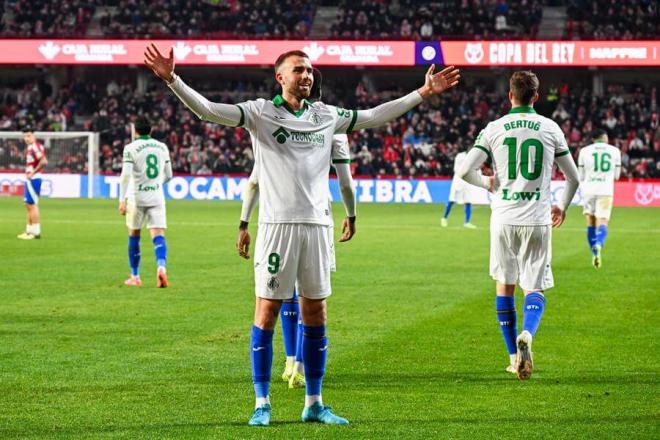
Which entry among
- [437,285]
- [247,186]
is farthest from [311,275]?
[437,285]

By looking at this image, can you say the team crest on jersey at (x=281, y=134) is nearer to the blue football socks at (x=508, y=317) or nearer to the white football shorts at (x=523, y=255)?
the white football shorts at (x=523, y=255)

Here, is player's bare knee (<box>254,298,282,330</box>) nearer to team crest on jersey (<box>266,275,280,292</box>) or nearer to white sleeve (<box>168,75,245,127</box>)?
team crest on jersey (<box>266,275,280,292</box>)

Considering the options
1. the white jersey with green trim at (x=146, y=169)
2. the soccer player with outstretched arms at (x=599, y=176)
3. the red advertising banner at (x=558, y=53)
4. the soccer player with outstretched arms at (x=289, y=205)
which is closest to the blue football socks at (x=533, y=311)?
the soccer player with outstretched arms at (x=289, y=205)

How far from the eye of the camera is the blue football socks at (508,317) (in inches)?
362

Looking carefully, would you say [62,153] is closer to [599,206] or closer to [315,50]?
[315,50]

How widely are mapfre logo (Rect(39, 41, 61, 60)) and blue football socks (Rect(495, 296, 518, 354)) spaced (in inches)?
1739

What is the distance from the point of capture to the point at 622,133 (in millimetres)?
46281

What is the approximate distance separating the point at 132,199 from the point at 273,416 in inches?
342

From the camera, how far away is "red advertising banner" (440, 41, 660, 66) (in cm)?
4634

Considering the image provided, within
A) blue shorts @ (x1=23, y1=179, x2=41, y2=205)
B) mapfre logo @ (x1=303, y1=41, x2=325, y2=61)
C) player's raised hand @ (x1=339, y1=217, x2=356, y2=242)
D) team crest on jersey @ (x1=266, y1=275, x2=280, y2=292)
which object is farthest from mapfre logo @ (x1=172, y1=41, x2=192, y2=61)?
team crest on jersey @ (x1=266, y1=275, x2=280, y2=292)

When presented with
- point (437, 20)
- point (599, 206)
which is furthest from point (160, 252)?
point (437, 20)

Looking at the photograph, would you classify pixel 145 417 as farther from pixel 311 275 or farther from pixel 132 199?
pixel 132 199

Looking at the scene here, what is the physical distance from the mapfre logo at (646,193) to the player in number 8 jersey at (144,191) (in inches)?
1071

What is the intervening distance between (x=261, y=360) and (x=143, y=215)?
889 centimetres
